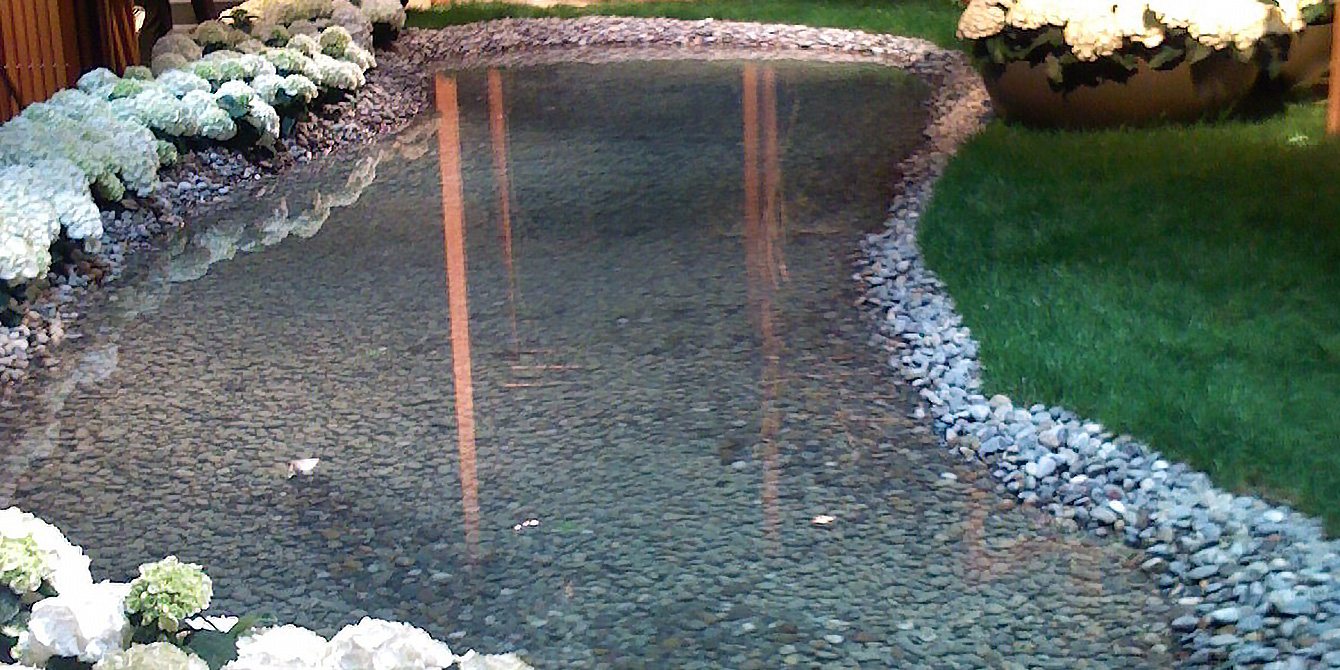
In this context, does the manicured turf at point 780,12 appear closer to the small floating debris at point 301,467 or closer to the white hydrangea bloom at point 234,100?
the white hydrangea bloom at point 234,100

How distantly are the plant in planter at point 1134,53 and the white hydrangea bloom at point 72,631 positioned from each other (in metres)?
6.61

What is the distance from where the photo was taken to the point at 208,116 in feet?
26.8

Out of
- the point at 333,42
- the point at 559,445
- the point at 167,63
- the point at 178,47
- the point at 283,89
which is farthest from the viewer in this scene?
the point at 333,42

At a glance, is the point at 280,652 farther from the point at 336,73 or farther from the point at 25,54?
the point at 336,73

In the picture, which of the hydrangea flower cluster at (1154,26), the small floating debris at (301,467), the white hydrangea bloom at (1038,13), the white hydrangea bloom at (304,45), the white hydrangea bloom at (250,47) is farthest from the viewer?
the white hydrangea bloom at (304,45)

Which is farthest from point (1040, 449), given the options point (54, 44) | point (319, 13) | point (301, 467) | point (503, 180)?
point (319, 13)

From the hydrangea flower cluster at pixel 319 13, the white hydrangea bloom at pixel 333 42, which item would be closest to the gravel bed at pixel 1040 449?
the white hydrangea bloom at pixel 333 42

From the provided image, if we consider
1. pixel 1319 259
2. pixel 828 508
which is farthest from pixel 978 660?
pixel 1319 259

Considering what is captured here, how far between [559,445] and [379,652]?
7.79ft

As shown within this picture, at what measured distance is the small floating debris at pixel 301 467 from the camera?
171 inches

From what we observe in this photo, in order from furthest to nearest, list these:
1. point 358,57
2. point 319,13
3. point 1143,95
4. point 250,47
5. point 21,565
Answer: point 319,13, point 358,57, point 250,47, point 1143,95, point 21,565

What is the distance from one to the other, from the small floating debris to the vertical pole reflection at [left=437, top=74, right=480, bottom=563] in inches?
17.3

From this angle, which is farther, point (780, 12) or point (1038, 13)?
point (780, 12)

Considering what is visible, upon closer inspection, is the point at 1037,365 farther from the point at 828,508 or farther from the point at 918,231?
the point at 918,231
